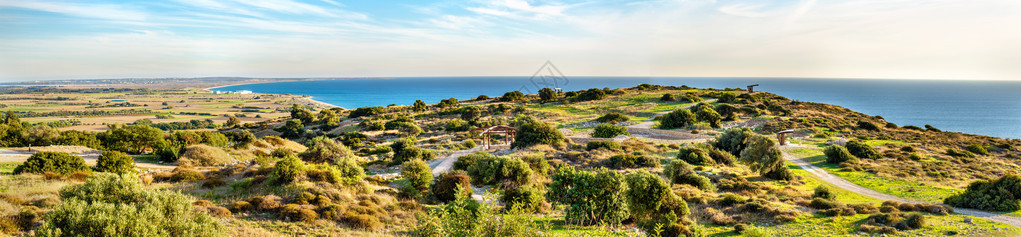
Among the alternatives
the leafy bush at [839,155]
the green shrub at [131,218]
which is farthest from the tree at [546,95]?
the green shrub at [131,218]

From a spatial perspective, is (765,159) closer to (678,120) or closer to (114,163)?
(678,120)

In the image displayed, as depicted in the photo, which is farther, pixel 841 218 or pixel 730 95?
pixel 730 95

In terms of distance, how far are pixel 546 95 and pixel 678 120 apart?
2526cm

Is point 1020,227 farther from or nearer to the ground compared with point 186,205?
nearer to the ground

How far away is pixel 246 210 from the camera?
40.1 feet

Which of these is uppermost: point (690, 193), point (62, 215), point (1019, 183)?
point (62, 215)

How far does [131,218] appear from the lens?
7.34 metres

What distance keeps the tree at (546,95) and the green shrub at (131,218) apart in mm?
55906

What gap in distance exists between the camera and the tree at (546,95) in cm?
6372

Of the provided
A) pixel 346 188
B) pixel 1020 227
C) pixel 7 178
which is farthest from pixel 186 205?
pixel 1020 227

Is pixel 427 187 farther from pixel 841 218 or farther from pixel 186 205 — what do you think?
pixel 841 218

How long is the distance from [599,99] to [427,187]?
1934 inches

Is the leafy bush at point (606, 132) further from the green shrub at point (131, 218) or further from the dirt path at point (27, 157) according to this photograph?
the green shrub at point (131, 218)

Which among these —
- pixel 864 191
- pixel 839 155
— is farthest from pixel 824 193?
pixel 839 155
